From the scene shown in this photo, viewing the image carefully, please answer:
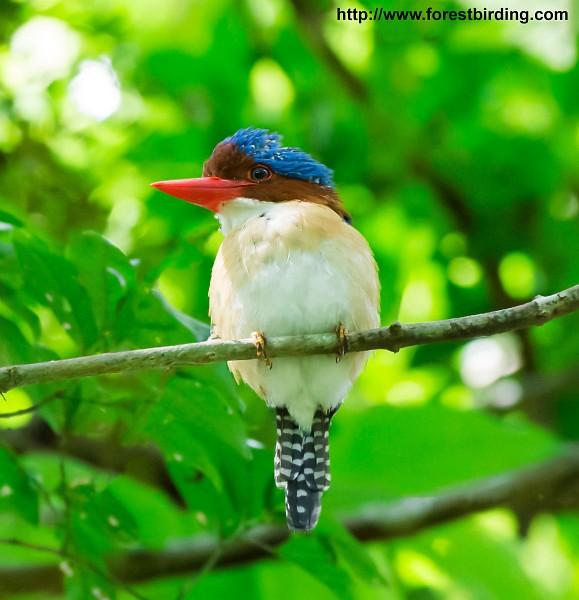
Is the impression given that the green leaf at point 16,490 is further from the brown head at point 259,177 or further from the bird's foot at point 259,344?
the brown head at point 259,177

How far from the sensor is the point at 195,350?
2.46 metres

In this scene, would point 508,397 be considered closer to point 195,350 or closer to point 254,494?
point 254,494

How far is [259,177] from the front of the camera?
12.0 feet

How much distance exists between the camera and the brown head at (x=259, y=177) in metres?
3.57

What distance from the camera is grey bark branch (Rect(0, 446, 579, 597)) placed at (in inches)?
160

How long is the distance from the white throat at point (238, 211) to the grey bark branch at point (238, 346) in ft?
3.39

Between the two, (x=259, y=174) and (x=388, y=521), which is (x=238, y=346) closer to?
(x=259, y=174)

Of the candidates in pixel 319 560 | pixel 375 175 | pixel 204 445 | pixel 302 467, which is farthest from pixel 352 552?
pixel 375 175

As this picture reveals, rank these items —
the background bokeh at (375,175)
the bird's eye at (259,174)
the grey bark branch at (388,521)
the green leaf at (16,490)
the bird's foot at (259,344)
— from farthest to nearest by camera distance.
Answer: the background bokeh at (375,175), the grey bark branch at (388,521), the bird's eye at (259,174), the green leaf at (16,490), the bird's foot at (259,344)

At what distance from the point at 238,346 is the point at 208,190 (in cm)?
116

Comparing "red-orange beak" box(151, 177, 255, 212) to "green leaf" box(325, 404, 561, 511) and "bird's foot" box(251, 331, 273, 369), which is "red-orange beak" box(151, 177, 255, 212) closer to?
"bird's foot" box(251, 331, 273, 369)

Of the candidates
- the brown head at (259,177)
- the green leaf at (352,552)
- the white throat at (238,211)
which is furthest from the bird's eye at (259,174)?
the green leaf at (352,552)

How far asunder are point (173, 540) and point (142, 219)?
168 centimetres

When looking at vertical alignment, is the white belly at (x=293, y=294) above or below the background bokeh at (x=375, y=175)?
below
